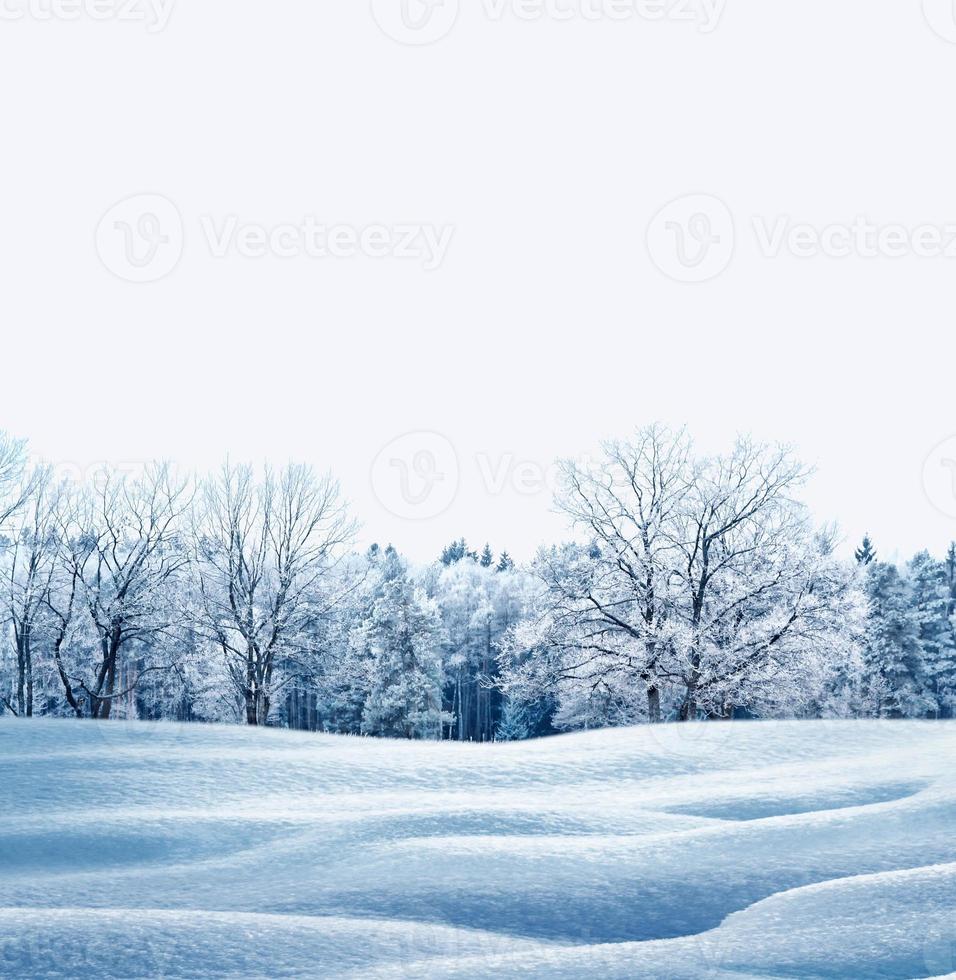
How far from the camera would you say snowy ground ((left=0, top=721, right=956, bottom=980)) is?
6.01 m

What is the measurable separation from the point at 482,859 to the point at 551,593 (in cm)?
2395

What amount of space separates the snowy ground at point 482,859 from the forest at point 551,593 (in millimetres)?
14847

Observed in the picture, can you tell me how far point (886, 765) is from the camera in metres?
12.9

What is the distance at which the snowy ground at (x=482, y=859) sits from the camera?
6008 millimetres

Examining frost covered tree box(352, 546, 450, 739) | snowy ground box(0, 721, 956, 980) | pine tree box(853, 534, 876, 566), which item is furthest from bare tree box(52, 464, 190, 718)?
pine tree box(853, 534, 876, 566)

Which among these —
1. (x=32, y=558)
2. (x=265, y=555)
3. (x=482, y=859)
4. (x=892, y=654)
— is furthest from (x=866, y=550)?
(x=482, y=859)

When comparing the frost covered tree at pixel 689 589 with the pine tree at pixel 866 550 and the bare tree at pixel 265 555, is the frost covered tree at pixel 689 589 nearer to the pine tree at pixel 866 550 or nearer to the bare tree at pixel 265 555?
the bare tree at pixel 265 555

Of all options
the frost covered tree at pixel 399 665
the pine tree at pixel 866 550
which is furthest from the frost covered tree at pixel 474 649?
the pine tree at pixel 866 550

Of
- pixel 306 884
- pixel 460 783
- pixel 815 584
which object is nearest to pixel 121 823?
pixel 306 884

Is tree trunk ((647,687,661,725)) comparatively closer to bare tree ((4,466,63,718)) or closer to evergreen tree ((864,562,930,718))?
evergreen tree ((864,562,930,718))

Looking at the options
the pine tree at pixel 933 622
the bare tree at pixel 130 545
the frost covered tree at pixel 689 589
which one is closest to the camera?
the frost covered tree at pixel 689 589

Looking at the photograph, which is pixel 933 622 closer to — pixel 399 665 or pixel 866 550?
pixel 866 550

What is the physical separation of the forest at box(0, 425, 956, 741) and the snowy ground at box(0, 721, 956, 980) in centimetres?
1485

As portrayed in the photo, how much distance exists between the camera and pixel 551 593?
32.2 metres
